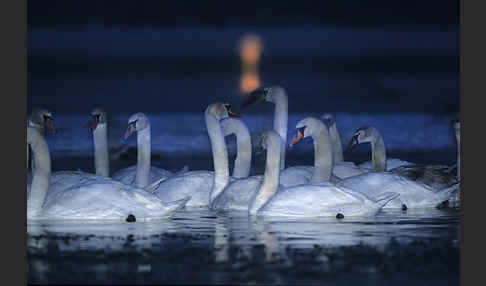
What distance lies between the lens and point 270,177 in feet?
57.2

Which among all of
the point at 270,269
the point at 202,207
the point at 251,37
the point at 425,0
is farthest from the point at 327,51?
the point at 270,269

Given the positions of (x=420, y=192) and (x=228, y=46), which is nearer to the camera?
(x=420, y=192)

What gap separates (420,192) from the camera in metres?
18.7

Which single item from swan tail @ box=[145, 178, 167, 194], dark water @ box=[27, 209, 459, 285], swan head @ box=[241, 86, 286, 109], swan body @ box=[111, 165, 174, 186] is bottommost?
dark water @ box=[27, 209, 459, 285]

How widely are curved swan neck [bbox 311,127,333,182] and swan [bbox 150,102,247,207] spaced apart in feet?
4.42

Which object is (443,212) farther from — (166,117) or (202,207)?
(166,117)

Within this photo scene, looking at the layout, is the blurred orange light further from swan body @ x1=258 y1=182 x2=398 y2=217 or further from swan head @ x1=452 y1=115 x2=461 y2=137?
swan body @ x1=258 y1=182 x2=398 y2=217

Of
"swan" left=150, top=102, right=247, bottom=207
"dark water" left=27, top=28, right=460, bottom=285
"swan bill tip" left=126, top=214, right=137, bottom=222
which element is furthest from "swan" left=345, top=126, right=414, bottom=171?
"swan bill tip" left=126, top=214, right=137, bottom=222

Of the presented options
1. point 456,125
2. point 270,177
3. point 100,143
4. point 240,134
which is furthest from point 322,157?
point 100,143

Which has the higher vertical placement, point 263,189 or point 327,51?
point 327,51

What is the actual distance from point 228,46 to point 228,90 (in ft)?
28.5

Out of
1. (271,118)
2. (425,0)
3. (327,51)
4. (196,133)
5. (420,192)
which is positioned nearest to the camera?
(420,192)

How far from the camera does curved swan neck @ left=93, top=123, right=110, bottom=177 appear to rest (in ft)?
68.0

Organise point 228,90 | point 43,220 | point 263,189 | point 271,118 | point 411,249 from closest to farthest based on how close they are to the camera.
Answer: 1. point 411,249
2. point 43,220
3. point 263,189
4. point 271,118
5. point 228,90
